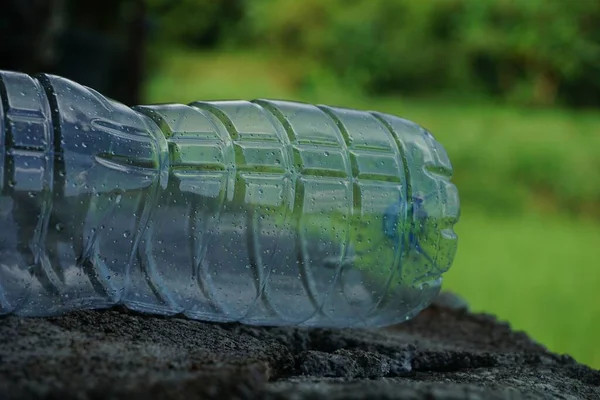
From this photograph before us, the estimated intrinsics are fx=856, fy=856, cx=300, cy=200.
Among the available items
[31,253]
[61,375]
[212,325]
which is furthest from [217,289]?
[61,375]

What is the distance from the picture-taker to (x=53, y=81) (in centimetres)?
116

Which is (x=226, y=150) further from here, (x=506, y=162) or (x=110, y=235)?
(x=506, y=162)

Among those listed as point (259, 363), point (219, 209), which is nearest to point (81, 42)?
point (219, 209)

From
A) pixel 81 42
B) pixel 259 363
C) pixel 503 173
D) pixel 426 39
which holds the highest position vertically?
pixel 426 39

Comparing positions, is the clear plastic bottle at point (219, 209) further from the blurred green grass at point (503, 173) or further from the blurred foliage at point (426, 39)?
the blurred foliage at point (426, 39)

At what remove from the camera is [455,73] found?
22.1 feet

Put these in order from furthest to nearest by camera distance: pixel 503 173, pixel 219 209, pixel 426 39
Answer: pixel 426 39 → pixel 503 173 → pixel 219 209

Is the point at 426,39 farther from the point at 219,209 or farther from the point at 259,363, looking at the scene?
the point at 259,363

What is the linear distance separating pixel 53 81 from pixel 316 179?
44 cm

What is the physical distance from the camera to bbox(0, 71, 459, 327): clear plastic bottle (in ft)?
3.56

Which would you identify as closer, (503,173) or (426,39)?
(503,173)

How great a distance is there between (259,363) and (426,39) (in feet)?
20.5

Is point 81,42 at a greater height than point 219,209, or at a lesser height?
lesser

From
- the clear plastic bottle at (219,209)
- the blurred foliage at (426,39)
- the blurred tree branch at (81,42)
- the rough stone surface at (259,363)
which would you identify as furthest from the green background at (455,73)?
the rough stone surface at (259,363)
